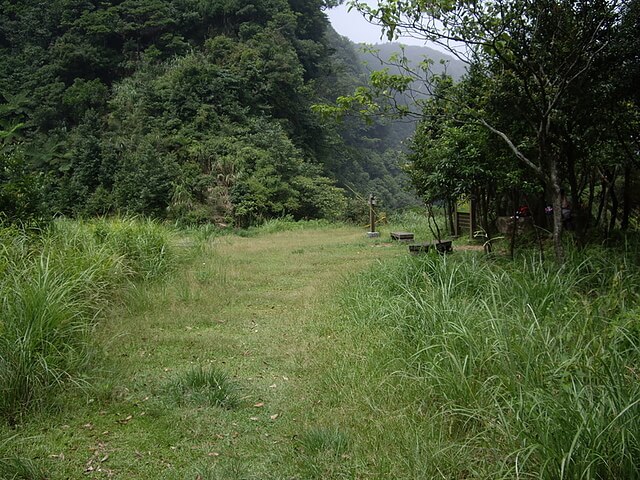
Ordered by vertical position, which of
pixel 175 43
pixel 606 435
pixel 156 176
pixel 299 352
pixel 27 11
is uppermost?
pixel 27 11

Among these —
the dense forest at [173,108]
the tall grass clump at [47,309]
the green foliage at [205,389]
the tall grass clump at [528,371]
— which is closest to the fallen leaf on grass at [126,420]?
the green foliage at [205,389]

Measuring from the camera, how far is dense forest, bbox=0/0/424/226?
70.2 feet

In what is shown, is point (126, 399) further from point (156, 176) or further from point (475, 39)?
point (156, 176)

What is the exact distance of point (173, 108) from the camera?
79.9 feet

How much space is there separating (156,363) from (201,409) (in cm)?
108

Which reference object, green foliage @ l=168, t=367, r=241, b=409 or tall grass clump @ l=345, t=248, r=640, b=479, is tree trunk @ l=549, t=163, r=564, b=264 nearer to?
tall grass clump @ l=345, t=248, r=640, b=479

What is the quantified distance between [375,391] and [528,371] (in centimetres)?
99

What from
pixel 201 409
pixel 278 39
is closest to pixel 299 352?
pixel 201 409

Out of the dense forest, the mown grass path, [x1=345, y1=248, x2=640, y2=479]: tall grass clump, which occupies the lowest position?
the mown grass path

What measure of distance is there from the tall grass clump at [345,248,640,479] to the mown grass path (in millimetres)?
634

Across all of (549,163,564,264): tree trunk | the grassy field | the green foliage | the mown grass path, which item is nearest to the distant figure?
the grassy field

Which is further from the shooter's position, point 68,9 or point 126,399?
point 68,9

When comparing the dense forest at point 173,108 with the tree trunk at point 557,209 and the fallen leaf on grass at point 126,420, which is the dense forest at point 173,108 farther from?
the fallen leaf on grass at point 126,420

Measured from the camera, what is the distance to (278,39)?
28.5 m
